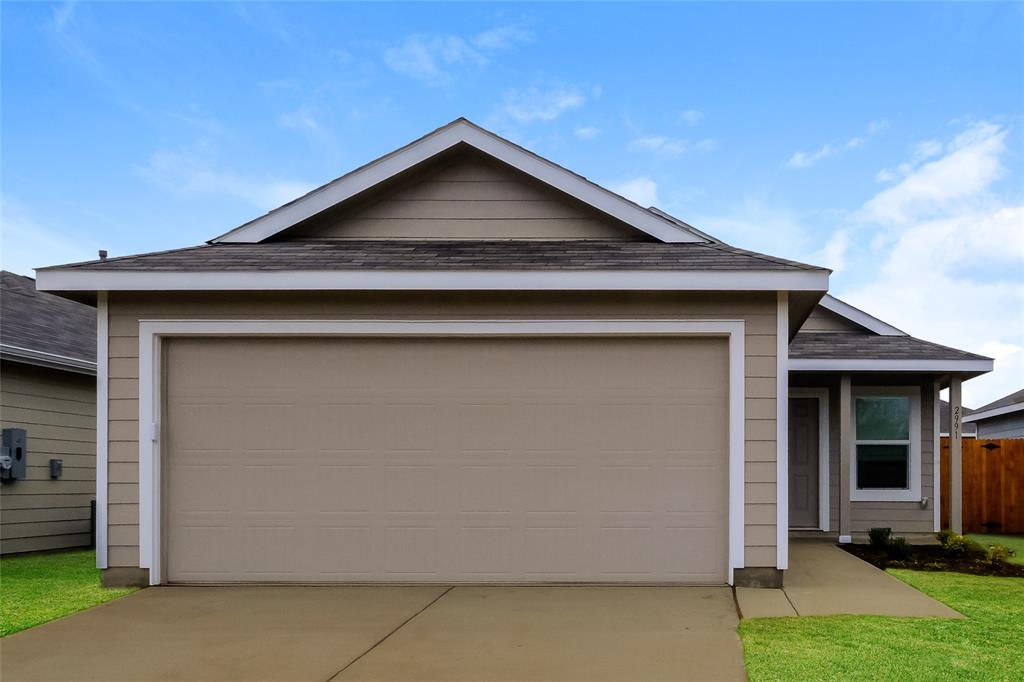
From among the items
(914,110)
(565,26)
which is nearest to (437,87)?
(565,26)

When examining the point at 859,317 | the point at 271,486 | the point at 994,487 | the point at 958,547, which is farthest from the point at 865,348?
the point at 271,486

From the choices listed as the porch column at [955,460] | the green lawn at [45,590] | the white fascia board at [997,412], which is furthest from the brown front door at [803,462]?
the green lawn at [45,590]

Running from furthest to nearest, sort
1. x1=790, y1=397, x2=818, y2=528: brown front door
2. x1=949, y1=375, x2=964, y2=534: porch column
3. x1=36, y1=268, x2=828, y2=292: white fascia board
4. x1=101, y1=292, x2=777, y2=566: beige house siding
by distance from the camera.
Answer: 1. x1=790, y1=397, x2=818, y2=528: brown front door
2. x1=949, y1=375, x2=964, y2=534: porch column
3. x1=101, y1=292, x2=777, y2=566: beige house siding
4. x1=36, y1=268, x2=828, y2=292: white fascia board

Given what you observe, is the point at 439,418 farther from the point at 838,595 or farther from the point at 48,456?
the point at 48,456

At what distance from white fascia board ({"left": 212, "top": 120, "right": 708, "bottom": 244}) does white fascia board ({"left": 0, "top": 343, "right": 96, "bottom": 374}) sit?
3.59m

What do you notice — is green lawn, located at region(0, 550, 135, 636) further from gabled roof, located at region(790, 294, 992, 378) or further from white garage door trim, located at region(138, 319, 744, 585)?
gabled roof, located at region(790, 294, 992, 378)

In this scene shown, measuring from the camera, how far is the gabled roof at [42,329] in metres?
11.0

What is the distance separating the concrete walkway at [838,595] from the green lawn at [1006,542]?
12.3 feet

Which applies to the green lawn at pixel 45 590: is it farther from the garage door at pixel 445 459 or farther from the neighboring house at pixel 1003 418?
the neighboring house at pixel 1003 418

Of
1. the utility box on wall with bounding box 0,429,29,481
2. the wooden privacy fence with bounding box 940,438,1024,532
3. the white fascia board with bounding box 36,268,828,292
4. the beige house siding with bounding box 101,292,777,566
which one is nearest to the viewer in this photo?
the white fascia board with bounding box 36,268,828,292

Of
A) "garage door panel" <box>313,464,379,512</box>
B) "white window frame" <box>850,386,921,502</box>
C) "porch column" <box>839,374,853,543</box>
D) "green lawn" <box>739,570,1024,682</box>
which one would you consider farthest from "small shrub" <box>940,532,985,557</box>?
"garage door panel" <box>313,464,379,512</box>

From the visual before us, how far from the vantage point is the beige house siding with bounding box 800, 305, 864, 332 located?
13344mm

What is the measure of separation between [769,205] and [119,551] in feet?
58.3

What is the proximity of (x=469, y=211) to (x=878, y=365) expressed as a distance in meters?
6.27
